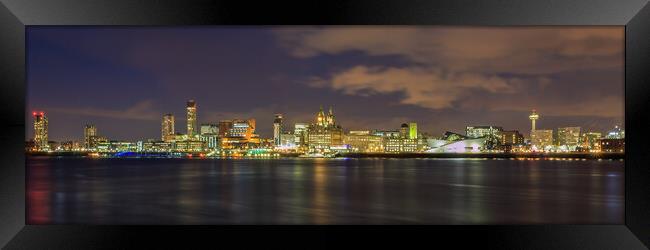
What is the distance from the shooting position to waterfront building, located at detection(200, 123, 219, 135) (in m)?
42.8

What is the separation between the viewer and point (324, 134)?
52.8 m

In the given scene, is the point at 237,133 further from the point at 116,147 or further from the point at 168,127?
the point at 116,147

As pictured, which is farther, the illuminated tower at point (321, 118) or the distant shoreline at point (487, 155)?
the illuminated tower at point (321, 118)

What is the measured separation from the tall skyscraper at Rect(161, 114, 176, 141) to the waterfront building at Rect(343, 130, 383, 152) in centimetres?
1694

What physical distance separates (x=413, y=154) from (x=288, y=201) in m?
35.6

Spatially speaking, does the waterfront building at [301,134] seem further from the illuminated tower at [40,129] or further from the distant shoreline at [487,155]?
the illuminated tower at [40,129]

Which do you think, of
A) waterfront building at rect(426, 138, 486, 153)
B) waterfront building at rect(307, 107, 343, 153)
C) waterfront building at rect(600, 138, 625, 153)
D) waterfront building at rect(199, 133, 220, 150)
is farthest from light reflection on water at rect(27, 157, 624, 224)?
waterfront building at rect(307, 107, 343, 153)

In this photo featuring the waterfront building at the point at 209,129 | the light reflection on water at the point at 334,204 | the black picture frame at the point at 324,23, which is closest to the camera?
the black picture frame at the point at 324,23

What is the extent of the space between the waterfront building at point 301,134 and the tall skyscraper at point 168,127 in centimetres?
1285

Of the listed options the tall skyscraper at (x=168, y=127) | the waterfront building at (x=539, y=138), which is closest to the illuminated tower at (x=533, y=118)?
the waterfront building at (x=539, y=138)

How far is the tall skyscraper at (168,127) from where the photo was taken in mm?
39594

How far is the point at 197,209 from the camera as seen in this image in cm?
1014

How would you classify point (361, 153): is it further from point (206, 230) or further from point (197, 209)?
point (206, 230)

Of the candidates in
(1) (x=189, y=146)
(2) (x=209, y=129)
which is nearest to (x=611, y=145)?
(2) (x=209, y=129)
